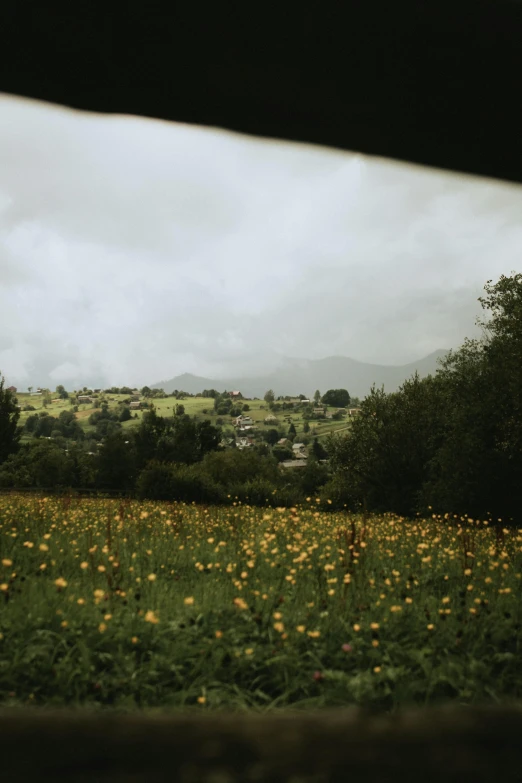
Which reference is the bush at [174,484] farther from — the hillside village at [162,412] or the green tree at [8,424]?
the green tree at [8,424]

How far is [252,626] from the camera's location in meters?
2.64

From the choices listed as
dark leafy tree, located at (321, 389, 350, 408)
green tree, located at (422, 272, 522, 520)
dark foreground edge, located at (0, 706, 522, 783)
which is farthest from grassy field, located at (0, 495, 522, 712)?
green tree, located at (422, 272, 522, 520)

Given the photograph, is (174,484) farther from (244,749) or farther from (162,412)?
(244,749)

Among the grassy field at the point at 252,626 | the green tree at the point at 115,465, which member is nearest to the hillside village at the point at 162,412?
the green tree at the point at 115,465

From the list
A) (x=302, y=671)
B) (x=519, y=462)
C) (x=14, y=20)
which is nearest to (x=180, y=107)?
(x=14, y=20)

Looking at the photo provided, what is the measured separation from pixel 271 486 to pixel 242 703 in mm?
17100

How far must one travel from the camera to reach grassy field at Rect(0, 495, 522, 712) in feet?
6.60

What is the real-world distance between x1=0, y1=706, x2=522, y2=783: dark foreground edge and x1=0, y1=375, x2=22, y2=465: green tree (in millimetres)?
5498

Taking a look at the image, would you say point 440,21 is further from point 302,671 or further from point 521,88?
point 302,671

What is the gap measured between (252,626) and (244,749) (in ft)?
7.09

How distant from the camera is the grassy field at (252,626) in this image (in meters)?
2.01

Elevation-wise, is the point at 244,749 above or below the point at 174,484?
above

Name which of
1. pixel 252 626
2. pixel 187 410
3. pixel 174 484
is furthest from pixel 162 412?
pixel 252 626

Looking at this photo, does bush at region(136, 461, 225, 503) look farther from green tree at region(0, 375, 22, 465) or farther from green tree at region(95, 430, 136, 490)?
green tree at region(0, 375, 22, 465)
